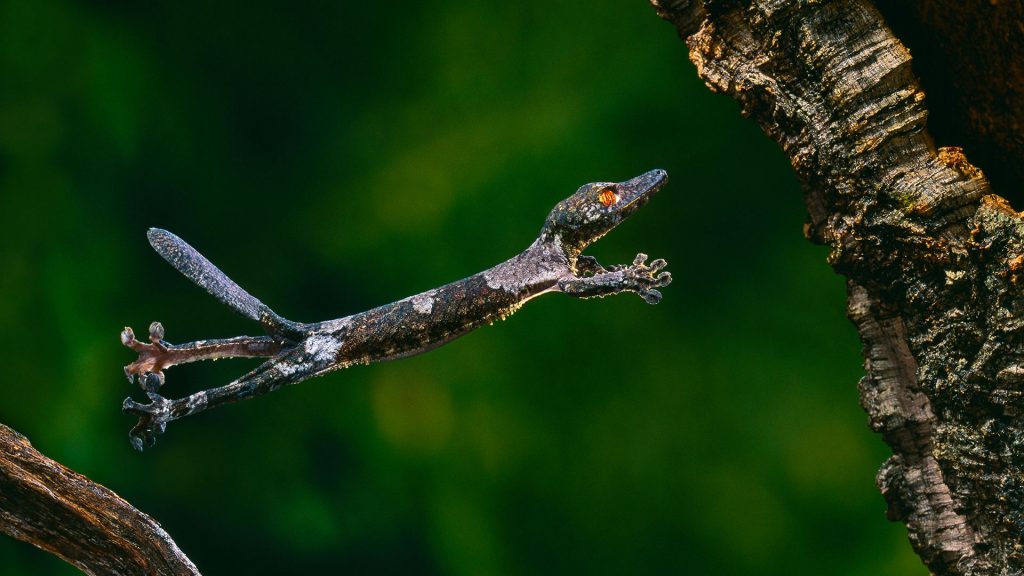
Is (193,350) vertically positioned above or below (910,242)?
above

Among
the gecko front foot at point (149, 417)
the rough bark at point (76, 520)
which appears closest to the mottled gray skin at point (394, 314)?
the gecko front foot at point (149, 417)

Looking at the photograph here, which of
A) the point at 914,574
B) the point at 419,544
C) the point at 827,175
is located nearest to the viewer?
the point at 827,175

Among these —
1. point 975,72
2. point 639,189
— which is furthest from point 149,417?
point 975,72

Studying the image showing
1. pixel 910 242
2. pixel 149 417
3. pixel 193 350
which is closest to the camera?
pixel 910 242

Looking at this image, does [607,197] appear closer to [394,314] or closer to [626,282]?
[626,282]

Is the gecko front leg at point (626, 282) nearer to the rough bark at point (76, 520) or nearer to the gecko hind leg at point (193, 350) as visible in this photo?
the gecko hind leg at point (193, 350)

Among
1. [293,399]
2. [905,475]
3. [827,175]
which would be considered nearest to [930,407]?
[905,475]

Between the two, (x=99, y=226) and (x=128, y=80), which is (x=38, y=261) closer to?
(x=99, y=226)
